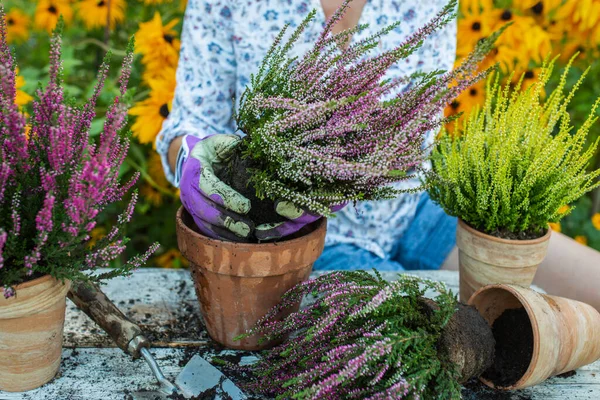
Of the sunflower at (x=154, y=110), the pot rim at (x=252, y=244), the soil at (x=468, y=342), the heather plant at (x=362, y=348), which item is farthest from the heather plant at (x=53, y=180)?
the sunflower at (x=154, y=110)

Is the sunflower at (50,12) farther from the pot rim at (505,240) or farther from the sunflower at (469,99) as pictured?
the pot rim at (505,240)

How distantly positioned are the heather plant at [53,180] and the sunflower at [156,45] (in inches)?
38.6

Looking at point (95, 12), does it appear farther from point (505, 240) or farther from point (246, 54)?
point (505, 240)

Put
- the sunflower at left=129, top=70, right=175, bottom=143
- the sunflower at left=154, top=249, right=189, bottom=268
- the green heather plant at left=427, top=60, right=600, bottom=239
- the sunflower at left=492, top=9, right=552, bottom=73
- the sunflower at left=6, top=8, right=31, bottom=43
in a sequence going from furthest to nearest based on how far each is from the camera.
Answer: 1. the sunflower at left=6, top=8, right=31, bottom=43
2. the sunflower at left=154, top=249, right=189, bottom=268
3. the sunflower at left=492, top=9, right=552, bottom=73
4. the sunflower at left=129, top=70, right=175, bottom=143
5. the green heather plant at left=427, top=60, right=600, bottom=239

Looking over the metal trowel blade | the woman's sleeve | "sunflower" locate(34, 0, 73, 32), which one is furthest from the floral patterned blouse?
"sunflower" locate(34, 0, 73, 32)

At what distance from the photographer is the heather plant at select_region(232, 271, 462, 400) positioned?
29.3 inches

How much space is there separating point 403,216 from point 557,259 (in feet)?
1.36

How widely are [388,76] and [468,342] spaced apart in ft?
2.78

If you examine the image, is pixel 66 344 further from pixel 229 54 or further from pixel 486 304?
pixel 229 54

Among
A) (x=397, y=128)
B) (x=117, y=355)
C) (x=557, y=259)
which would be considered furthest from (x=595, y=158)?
(x=117, y=355)

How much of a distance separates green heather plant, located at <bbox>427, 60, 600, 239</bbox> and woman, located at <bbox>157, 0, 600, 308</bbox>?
0.44m

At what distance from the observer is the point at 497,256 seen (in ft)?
3.29

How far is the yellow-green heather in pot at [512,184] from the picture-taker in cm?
96

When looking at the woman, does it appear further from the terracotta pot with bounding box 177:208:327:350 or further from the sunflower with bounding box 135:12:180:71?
the terracotta pot with bounding box 177:208:327:350
